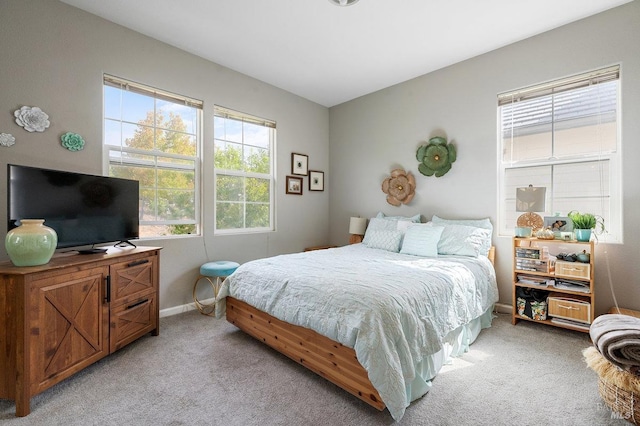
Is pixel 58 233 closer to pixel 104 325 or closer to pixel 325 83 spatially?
pixel 104 325

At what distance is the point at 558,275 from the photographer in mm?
2500

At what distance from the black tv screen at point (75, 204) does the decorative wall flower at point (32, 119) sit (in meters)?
0.60

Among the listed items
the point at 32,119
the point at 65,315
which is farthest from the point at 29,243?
the point at 32,119

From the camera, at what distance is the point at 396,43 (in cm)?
299

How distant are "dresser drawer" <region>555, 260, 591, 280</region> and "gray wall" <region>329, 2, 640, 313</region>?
13.0 inches

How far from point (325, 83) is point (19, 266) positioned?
365cm

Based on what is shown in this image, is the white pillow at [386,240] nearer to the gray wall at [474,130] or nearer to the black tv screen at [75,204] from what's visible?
the gray wall at [474,130]

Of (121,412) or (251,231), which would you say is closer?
(121,412)

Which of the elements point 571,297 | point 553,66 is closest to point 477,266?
point 571,297

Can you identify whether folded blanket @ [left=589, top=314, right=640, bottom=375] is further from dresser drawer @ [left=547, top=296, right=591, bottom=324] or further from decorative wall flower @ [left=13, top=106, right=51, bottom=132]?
decorative wall flower @ [left=13, top=106, right=51, bottom=132]

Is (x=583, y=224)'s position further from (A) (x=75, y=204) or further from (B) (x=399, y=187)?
(A) (x=75, y=204)

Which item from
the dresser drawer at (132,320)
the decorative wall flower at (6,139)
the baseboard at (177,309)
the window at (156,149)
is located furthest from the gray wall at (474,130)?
the decorative wall flower at (6,139)

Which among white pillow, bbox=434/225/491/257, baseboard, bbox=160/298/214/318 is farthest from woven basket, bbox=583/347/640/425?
baseboard, bbox=160/298/214/318

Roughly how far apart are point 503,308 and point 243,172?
11.4ft
